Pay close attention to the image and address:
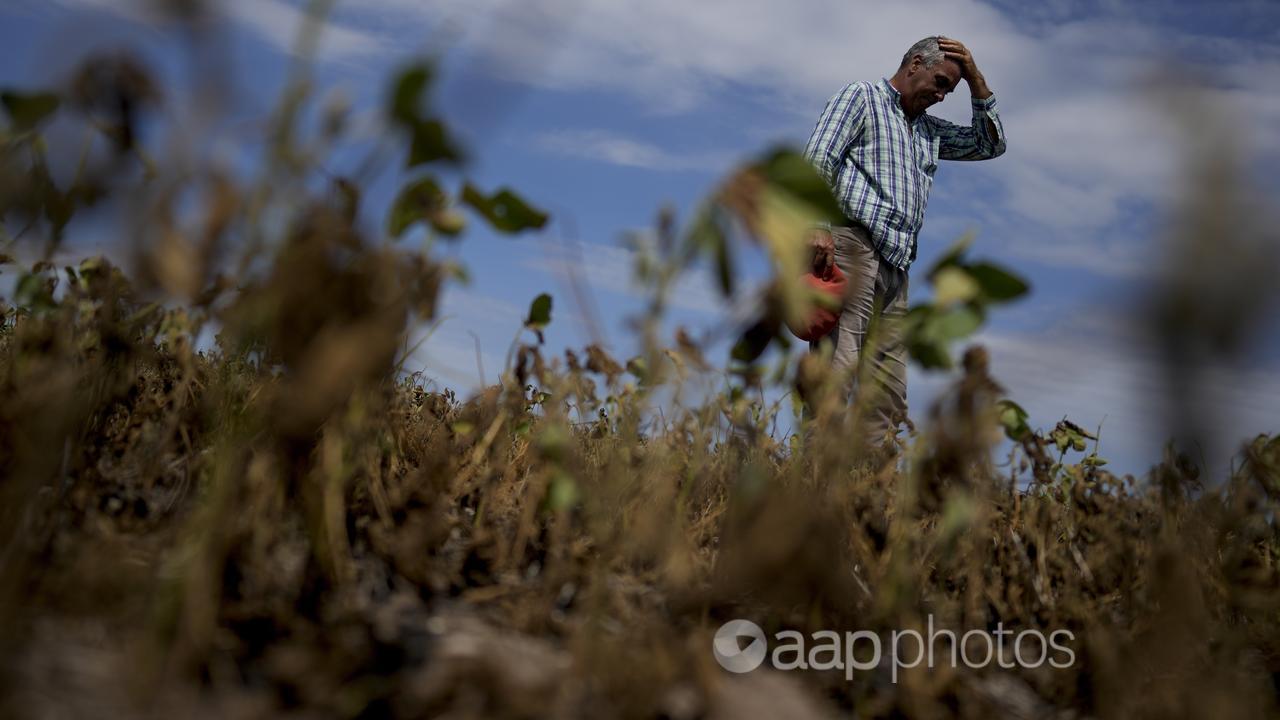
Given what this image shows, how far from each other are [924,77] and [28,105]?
3719mm

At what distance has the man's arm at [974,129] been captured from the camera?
4520 millimetres

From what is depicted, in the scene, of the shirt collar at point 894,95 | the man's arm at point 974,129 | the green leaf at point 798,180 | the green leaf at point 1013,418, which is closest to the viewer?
the green leaf at point 798,180

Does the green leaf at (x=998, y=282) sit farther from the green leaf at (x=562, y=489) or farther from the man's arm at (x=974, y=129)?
the man's arm at (x=974, y=129)

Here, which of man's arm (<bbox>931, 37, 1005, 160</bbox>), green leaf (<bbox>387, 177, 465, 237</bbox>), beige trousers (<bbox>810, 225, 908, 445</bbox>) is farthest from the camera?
man's arm (<bbox>931, 37, 1005, 160</bbox>)

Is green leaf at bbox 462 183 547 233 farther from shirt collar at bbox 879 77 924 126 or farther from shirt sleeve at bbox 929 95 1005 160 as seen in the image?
shirt sleeve at bbox 929 95 1005 160

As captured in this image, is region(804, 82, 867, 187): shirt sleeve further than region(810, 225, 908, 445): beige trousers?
Yes

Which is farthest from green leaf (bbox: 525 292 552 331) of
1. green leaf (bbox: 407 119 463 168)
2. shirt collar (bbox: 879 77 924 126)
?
shirt collar (bbox: 879 77 924 126)

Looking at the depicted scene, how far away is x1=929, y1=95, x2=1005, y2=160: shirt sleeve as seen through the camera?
184 inches

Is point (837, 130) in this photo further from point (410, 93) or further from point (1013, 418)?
point (410, 93)

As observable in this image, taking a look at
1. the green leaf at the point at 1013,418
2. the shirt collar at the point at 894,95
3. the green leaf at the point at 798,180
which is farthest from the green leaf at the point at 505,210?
the shirt collar at the point at 894,95

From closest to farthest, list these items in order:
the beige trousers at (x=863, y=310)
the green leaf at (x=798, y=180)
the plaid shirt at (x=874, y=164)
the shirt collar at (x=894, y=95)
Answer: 1. the green leaf at (x=798, y=180)
2. the beige trousers at (x=863, y=310)
3. the plaid shirt at (x=874, y=164)
4. the shirt collar at (x=894, y=95)

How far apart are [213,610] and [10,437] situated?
690 mm

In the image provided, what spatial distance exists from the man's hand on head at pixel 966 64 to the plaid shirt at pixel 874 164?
1.42 ft

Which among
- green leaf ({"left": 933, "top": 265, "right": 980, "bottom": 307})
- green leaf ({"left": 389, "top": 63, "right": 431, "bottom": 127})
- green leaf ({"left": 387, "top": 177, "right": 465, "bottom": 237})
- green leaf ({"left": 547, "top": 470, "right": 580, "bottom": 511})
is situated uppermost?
green leaf ({"left": 389, "top": 63, "right": 431, "bottom": 127})
